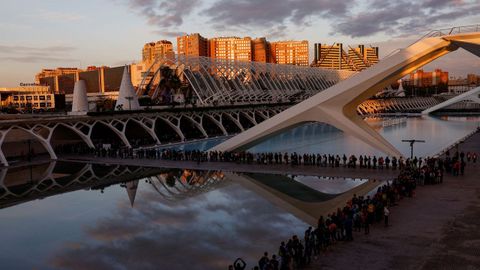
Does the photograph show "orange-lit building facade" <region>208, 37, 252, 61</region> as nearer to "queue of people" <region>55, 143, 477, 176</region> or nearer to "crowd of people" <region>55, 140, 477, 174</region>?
"queue of people" <region>55, 143, 477, 176</region>

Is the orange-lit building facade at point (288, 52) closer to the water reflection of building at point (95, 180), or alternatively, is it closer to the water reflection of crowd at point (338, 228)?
the water reflection of building at point (95, 180)

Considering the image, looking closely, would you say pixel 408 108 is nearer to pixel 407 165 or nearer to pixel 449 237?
pixel 407 165

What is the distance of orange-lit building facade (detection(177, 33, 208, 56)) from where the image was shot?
176000 mm

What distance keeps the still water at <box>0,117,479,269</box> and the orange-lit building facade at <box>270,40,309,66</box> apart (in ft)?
554

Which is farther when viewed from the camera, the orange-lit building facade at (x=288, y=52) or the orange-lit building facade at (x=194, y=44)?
the orange-lit building facade at (x=288, y=52)

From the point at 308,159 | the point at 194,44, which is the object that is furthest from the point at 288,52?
the point at 308,159

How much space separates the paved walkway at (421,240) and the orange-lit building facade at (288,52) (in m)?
178

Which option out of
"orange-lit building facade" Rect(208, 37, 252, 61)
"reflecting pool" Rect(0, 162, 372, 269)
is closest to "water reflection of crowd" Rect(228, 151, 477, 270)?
"reflecting pool" Rect(0, 162, 372, 269)

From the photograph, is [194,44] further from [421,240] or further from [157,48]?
[421,240]

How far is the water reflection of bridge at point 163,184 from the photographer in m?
18.0

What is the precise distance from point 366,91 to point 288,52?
17071cm

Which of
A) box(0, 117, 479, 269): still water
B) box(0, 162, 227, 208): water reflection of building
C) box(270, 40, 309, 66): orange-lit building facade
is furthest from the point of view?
box(270, 40, 309, 66): orange-lit building facade

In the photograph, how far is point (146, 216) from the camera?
16406mm

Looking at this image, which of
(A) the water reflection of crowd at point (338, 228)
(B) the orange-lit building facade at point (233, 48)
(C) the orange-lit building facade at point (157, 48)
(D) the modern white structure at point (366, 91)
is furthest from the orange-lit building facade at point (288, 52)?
(A) the water reflection of crowd at point (338, 228)
